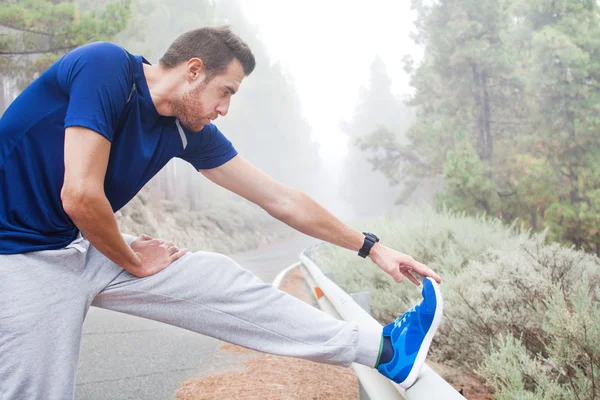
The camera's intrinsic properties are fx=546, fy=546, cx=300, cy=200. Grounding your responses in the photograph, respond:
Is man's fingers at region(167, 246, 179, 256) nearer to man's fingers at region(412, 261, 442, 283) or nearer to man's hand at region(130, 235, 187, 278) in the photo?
man's hand at region(130, 235, 187, 278)

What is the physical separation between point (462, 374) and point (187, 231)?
2394cm

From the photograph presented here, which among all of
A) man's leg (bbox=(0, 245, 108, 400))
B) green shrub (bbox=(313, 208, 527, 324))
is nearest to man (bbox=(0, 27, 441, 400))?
man's leg (bbox=(0, 245, 108, 400))

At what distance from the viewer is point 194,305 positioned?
8.00 feet

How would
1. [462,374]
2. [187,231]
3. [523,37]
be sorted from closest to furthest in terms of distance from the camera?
[462,374], [523,37], [187,231]

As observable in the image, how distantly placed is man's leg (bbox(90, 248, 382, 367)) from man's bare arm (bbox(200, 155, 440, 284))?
0.45 metres

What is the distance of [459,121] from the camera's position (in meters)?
23.8

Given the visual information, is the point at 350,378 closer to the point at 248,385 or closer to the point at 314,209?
the point at 248,385

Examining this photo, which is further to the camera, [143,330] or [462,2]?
[462,2]

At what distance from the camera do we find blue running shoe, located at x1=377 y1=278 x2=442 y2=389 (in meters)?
2.27

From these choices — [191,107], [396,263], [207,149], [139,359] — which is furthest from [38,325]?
[139,359]

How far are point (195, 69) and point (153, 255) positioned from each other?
2.85ft

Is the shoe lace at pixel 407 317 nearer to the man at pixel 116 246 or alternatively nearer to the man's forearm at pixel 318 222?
the man at pixel 116 246

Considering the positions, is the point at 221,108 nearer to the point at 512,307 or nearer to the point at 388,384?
the point at 388,384

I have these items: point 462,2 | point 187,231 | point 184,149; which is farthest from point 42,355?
point 187,231
